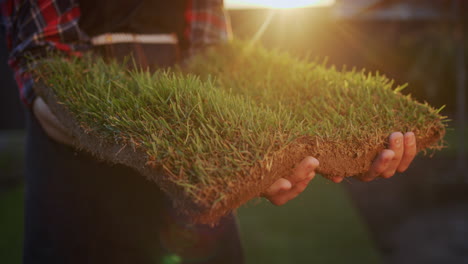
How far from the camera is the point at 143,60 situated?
1.06 meters

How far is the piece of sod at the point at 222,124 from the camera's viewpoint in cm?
63

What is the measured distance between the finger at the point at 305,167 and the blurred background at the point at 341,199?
8.7 inches

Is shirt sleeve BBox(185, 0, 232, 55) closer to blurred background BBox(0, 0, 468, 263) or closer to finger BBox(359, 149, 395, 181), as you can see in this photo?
blurred background BBox(0, 0, 468, 263)

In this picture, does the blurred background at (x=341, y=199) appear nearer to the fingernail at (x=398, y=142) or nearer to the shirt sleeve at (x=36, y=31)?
the fingernail at (x=398, y=142)

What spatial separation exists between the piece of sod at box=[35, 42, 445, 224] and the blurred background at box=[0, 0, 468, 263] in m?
0.15

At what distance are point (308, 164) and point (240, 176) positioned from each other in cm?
15

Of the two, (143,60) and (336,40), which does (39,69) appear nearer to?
(143,60)


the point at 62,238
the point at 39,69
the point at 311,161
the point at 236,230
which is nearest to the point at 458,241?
the point at 236,230

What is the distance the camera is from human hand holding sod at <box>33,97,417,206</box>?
0.72 m

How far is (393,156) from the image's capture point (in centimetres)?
78

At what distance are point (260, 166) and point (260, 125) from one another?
10 cm

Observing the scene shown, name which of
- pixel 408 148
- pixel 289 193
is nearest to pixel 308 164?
pixel 289 193

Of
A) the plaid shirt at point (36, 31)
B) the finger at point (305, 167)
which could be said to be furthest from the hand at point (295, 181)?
the plaid shirt at point (36, 31)

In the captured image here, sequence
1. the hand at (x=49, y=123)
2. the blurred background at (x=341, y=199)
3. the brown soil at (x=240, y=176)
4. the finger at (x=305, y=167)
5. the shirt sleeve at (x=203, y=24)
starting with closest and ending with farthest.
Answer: the brown soil at (x=240, y=176) < the finger at (x=305, y=167) < the hand at (x=49, y=123) < the shirt sleeve at (x=203, y=24) < the blurred background at (x=341, y=199)
